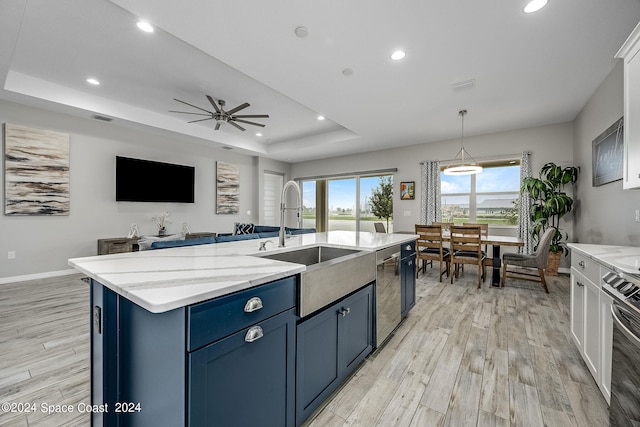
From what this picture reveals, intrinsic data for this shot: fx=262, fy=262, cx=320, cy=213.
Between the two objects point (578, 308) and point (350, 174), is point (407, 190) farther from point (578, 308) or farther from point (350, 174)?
point (578, 308)

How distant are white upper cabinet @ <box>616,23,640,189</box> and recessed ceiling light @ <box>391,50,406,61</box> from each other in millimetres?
1550

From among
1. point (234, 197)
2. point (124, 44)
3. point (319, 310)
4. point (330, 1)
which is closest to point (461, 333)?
point (319, 310)

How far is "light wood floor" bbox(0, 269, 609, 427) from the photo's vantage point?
4.76 feet

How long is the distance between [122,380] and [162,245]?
1.59 metres

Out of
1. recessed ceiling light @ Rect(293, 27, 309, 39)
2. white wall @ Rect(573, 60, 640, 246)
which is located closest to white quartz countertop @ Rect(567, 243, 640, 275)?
white wall @ Rect(573, 60, 640, 246)

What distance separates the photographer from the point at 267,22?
2.17 m

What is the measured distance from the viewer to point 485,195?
5453 mm

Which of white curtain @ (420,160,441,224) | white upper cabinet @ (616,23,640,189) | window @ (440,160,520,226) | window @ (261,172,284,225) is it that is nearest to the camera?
white upper cabinet @ (616,23,640,189)

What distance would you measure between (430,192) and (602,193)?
276 centimetres

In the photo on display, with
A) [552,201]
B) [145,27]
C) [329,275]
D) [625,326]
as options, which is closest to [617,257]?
[625,326]

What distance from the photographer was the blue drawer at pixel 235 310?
32.7 inches

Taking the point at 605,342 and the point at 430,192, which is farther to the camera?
the point at 430,192

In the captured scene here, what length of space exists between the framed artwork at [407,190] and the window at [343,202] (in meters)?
0.52

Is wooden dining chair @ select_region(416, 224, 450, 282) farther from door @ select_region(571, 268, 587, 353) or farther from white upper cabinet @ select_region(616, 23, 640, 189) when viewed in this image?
white upper cabinet @ select_region(616, 23, 640, 189)
